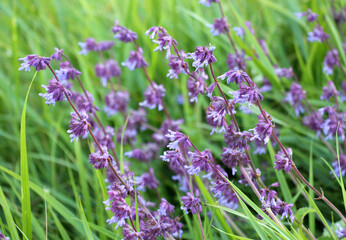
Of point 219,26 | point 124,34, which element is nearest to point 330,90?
point 219,26

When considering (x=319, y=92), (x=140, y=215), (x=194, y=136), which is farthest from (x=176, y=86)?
(x=140, y=215)

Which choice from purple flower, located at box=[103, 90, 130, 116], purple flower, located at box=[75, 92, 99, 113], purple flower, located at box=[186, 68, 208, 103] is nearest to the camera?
purple flower, located at box=[186, 68, 208, 103]

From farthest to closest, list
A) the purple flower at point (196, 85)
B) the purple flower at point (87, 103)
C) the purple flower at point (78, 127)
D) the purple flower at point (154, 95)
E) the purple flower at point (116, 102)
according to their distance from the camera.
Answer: the purple flower at point (116, 102), the purple flower at point (154, 95), the purple flower at point (87, 103), the purple flower at point (196, 85), the purple flower at point (78, 127)

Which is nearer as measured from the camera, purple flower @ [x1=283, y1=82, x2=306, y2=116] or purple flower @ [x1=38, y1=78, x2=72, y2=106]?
purple flower @ [x1=38, y1=78, x2=72, y2=106]

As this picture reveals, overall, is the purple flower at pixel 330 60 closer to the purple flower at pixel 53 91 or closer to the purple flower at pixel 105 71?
the purple flower at pixel 105 71

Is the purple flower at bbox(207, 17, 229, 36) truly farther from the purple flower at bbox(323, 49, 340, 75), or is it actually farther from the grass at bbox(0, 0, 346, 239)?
the purple flower at bbox(323, 49, 340, 75)

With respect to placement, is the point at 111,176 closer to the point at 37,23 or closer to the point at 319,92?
the point at 319,92

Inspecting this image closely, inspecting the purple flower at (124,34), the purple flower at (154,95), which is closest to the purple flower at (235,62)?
the purple flower at (154,95)

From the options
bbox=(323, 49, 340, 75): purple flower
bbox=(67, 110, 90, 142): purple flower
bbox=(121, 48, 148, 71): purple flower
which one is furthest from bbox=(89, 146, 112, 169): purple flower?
bbox=(323, 49, 340, 75): purple flower

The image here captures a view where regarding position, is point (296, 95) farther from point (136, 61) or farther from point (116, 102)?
point (116, 102)
